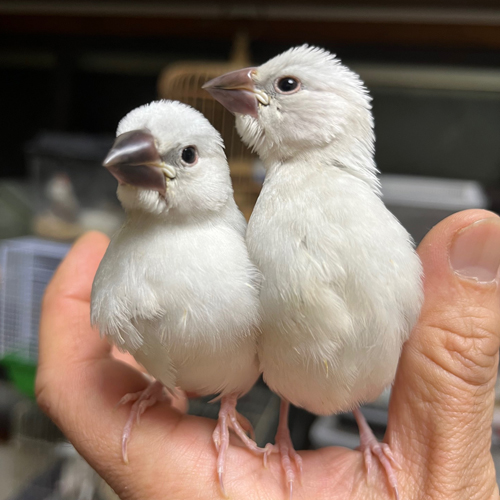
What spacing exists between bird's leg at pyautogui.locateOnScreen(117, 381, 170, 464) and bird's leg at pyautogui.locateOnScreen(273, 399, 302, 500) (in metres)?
0.18

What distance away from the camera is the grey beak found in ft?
1.60

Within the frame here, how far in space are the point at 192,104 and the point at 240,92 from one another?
2.64 feet

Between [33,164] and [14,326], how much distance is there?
628 millimetres

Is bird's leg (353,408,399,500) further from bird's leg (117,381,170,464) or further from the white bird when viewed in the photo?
bird's leg (117,381,170,464)

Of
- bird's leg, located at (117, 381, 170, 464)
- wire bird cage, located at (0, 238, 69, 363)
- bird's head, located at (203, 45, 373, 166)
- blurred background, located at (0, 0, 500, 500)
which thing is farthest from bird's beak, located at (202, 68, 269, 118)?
wire bird cage, located at (0, 238, 69, 363)

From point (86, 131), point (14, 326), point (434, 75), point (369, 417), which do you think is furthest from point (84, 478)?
point (434, 75)

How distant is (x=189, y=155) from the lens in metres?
0.54

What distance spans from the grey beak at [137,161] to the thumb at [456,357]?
37 centimetres

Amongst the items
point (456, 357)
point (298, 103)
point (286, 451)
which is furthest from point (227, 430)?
point (298, 103)

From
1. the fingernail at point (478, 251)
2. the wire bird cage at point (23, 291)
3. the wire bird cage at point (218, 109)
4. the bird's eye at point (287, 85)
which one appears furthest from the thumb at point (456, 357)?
the wire bird cage at point (23, 291)

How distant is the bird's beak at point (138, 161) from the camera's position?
489mm

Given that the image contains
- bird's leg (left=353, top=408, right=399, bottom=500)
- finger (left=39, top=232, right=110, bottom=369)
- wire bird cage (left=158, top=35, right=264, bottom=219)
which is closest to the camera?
bird's leg (left=353, top=408, right=399, bottom=500)

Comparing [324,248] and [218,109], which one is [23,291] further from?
[324,248]

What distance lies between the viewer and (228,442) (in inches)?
24.6
